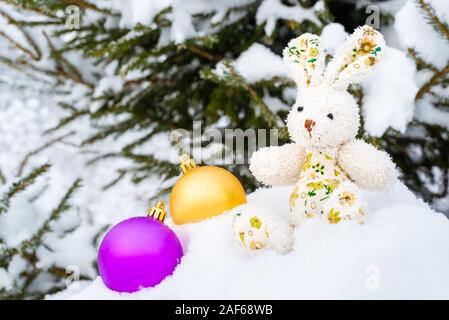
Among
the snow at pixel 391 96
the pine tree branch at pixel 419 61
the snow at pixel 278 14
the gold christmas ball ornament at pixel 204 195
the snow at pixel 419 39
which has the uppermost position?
the snow at pixel 278 14

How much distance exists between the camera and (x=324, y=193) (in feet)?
3.63

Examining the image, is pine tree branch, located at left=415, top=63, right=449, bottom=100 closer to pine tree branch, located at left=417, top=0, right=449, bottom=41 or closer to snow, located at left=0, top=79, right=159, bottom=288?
pine tree branch, located at left=417, top=0, right=449, bottom=41

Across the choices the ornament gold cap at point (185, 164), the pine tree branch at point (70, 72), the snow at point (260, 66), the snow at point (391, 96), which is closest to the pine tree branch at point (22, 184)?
the ornament gold cap at point (185, 164)

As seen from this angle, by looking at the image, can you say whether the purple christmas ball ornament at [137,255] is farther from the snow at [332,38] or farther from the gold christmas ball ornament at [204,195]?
the snow at [332,38]

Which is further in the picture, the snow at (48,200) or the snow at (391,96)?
the snow at (48,200)

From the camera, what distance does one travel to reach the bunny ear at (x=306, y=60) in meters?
1.18

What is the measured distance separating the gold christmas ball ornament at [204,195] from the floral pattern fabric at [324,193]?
0.20m

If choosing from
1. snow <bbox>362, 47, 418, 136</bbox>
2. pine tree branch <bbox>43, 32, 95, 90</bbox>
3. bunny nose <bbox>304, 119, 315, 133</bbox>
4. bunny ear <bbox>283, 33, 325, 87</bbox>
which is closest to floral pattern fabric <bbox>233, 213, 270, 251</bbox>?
bunny nose <bbox>304, 119, 315, 133</bbox>

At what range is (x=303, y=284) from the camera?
932 millimetres

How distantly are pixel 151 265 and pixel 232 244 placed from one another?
0.19 metres

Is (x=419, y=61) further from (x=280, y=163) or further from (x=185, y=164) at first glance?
(x=185, y=164)

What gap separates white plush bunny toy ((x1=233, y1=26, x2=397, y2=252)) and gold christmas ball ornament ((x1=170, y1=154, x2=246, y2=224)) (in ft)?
0.50
